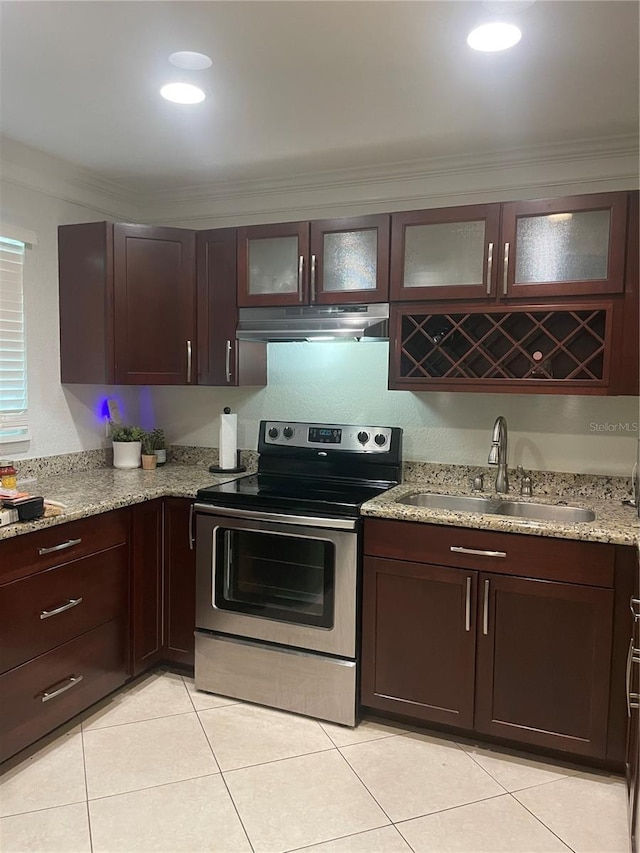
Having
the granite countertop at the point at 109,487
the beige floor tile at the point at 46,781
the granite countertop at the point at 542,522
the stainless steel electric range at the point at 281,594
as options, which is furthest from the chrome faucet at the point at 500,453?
the beige floor tile at the point at 46,781

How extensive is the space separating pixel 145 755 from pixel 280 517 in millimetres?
1026

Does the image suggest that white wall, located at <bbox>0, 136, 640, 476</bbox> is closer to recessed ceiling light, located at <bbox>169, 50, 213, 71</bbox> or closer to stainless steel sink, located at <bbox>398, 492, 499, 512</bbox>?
stainless steel sink, located at <bbox>398, 492, 499, 512</bbox>

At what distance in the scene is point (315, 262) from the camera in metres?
2.94

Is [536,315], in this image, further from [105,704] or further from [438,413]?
[105,704]

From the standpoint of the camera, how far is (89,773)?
2.27 metres

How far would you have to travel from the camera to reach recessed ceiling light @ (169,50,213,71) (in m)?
2.03

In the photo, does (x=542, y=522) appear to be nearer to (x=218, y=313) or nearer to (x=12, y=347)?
(x=218, y=313)

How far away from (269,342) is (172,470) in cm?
88

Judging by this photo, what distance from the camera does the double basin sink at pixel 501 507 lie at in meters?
2.68

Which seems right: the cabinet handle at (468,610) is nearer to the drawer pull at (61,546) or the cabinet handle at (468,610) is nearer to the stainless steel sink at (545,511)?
the stainless steel sink at (545,511)

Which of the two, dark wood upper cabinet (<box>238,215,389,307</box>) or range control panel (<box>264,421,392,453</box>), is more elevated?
dark wood upper cabinet (<box>238,215,389,307</box>)

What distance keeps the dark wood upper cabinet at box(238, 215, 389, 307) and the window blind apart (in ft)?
3.44

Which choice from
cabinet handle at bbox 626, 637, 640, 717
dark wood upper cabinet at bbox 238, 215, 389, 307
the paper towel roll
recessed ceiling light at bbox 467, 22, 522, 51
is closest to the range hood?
dark wood upper cabinet at bbox 238, 215, 389, 307

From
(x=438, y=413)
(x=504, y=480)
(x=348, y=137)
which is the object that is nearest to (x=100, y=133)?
(x=348, y=137)
